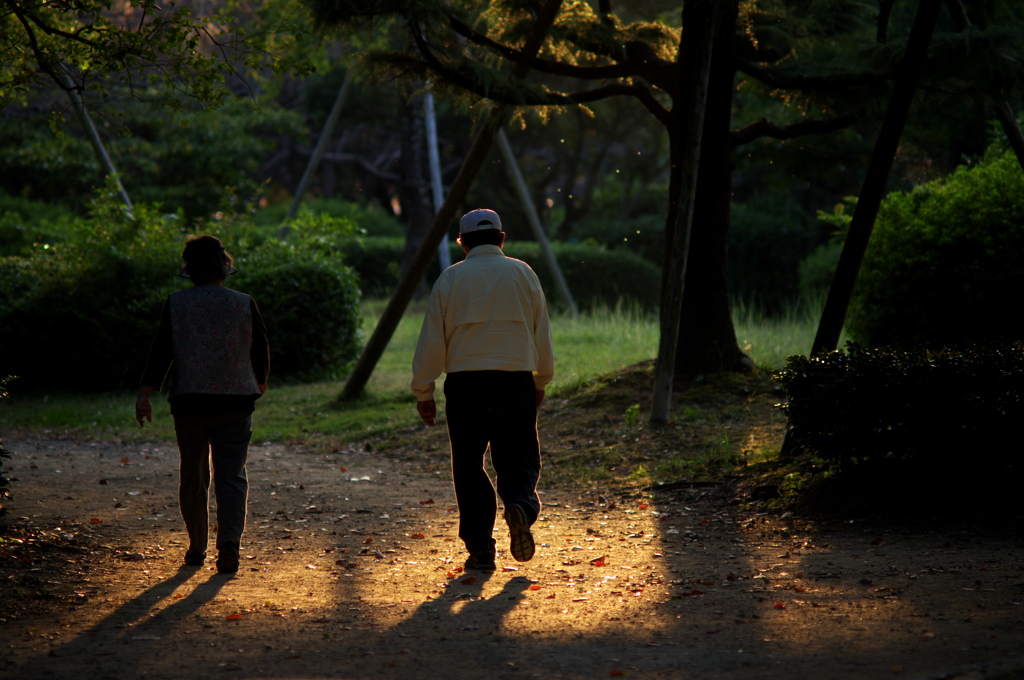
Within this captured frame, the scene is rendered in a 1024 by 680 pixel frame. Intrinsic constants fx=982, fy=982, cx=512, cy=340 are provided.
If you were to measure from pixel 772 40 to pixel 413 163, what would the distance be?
52.9ft

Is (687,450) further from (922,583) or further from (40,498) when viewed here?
(40,498)

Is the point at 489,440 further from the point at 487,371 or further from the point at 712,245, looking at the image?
the point at 712,245

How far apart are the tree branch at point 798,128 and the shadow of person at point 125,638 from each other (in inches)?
273

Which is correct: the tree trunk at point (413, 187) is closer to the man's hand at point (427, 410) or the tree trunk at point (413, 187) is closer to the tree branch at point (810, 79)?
the tree branch at point (810, 79)

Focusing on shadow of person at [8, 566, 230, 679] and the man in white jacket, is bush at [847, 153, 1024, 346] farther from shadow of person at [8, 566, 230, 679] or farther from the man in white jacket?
shadow of person at [8, 566, 230, 679]

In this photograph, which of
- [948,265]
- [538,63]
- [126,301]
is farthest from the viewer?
[126,301]

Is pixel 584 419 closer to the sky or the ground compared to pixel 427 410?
closer to the ground

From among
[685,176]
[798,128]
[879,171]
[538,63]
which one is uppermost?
[538,63]

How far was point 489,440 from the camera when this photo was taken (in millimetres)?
4961

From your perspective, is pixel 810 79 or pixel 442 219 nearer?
pixel 810 79

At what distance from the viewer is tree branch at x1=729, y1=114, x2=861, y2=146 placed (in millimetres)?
9102

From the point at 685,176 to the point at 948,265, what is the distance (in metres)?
2.83

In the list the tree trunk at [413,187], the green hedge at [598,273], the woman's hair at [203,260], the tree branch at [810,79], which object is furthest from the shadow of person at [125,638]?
the tree trunk at [413,187]

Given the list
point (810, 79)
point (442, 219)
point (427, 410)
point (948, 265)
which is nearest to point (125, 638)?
point (427, 410)
